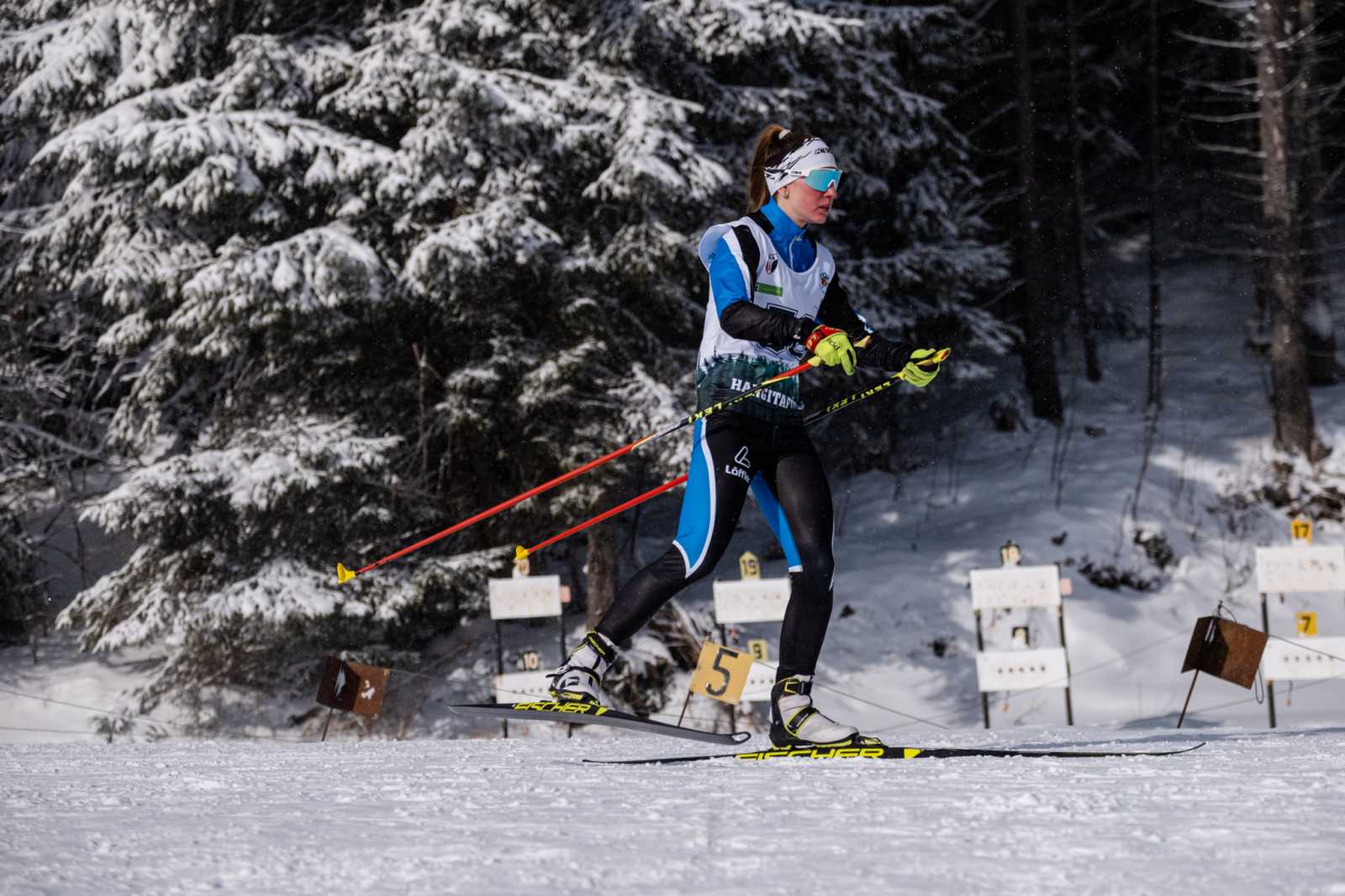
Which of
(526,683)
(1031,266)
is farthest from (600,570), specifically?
(1031,266)

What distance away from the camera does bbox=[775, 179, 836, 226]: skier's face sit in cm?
417

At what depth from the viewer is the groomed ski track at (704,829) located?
2.05 meters

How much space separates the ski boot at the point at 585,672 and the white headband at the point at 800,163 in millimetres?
1519

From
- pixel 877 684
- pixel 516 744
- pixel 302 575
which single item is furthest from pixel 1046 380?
pixel 516 744

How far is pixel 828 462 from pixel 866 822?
1268cm

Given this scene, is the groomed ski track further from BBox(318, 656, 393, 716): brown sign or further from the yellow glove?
BBox(318, 656, 393, 716): brown sign

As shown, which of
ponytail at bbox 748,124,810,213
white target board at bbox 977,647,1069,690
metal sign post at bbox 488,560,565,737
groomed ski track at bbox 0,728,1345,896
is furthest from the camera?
white target board at bbox 977,647,1069,690

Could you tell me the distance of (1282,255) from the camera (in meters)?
13.8

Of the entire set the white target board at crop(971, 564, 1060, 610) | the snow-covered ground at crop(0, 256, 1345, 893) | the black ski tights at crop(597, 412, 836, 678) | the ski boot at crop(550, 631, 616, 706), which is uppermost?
the black ski tights at crop(597, 412, 836, 678)

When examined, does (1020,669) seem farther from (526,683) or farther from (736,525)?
(736,525)

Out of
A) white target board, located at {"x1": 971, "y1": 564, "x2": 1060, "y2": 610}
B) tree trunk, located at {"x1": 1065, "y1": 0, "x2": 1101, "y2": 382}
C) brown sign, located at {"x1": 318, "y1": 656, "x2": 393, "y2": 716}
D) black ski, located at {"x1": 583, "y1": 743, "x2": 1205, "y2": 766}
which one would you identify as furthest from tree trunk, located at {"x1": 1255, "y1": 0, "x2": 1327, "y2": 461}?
A: black ski, located at {"x1": 583, "y1": 743, "x2": 1205, "y2": 766}

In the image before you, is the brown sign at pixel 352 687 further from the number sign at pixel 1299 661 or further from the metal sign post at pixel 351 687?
the number sign at pixel 1299 661

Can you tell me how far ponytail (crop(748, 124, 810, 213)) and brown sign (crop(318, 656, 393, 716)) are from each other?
3975mm

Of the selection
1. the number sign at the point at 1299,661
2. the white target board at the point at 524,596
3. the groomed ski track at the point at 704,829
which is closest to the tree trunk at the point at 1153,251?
the number sign at the point at 1299,661
